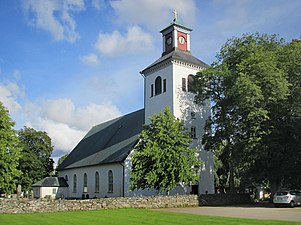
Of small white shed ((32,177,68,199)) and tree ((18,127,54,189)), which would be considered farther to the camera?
tree ((18,127,54,189))

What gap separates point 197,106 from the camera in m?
42.2

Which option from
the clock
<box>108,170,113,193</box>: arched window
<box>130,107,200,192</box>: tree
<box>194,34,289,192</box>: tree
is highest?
the clock

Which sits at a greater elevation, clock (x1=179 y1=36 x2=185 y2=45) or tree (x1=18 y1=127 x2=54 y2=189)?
clock (x1=179 y1=36 x2=185 y2=45)

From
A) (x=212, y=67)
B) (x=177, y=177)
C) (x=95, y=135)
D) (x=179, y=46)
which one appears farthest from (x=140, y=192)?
(x=95, y=135)

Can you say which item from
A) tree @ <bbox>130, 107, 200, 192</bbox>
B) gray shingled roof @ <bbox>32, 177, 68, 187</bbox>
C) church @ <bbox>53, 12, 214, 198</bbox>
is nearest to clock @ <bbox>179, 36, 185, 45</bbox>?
church @ <bbox>53, 12, 214, 198</bbox>

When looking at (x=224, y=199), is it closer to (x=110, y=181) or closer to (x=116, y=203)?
(x=116, y=203)

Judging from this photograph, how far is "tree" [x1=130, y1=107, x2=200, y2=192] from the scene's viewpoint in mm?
32500

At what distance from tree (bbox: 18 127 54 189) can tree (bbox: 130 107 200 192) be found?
29.7m

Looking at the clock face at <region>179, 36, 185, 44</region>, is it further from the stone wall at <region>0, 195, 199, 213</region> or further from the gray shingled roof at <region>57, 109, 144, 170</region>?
the stone wall at <region>0, 195, 199, 213</region>

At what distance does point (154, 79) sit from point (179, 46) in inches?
193

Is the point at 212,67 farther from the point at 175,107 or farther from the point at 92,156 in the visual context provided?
the point at 92,156

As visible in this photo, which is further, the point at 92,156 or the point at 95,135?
the point at 95,135

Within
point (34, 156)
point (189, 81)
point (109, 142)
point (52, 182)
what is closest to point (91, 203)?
point (189, 81)

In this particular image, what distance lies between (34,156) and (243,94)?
3845 cm
